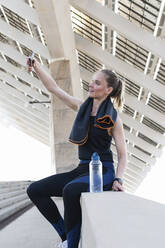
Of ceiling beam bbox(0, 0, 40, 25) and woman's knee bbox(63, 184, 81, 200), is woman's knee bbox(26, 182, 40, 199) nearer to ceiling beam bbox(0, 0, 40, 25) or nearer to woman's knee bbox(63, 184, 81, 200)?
woman's knee bbox(63, 184, 81, 200)

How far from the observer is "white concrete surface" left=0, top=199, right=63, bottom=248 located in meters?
2.98

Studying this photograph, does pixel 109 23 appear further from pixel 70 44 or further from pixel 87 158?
pixel 87 158

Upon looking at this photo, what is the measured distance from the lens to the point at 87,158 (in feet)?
7.79

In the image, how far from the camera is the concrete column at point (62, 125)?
937cm

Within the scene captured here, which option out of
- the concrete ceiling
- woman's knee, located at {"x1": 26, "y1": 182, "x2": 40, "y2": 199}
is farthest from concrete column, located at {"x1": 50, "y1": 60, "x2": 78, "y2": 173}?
woman's knee, located at {"x1": 26, "y1": 182, "x2": 40, "y2": 199}

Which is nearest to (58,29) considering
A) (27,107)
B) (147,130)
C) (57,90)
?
(57,90)

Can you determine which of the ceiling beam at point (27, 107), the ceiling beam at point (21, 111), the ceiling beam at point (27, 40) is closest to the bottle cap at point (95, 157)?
the ceiling beam at point (27, 40)

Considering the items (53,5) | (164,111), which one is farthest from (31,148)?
(53,5)

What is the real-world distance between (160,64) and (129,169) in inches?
638

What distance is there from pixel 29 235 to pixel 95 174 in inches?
62.5

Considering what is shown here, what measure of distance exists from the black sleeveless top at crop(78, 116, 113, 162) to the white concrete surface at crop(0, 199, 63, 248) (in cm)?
98

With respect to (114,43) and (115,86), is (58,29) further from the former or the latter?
(115,86)

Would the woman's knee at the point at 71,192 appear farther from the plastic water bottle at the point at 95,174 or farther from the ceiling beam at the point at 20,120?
the ceiling beam at the point at 20,120

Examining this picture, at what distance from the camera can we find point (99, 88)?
8.58ft
